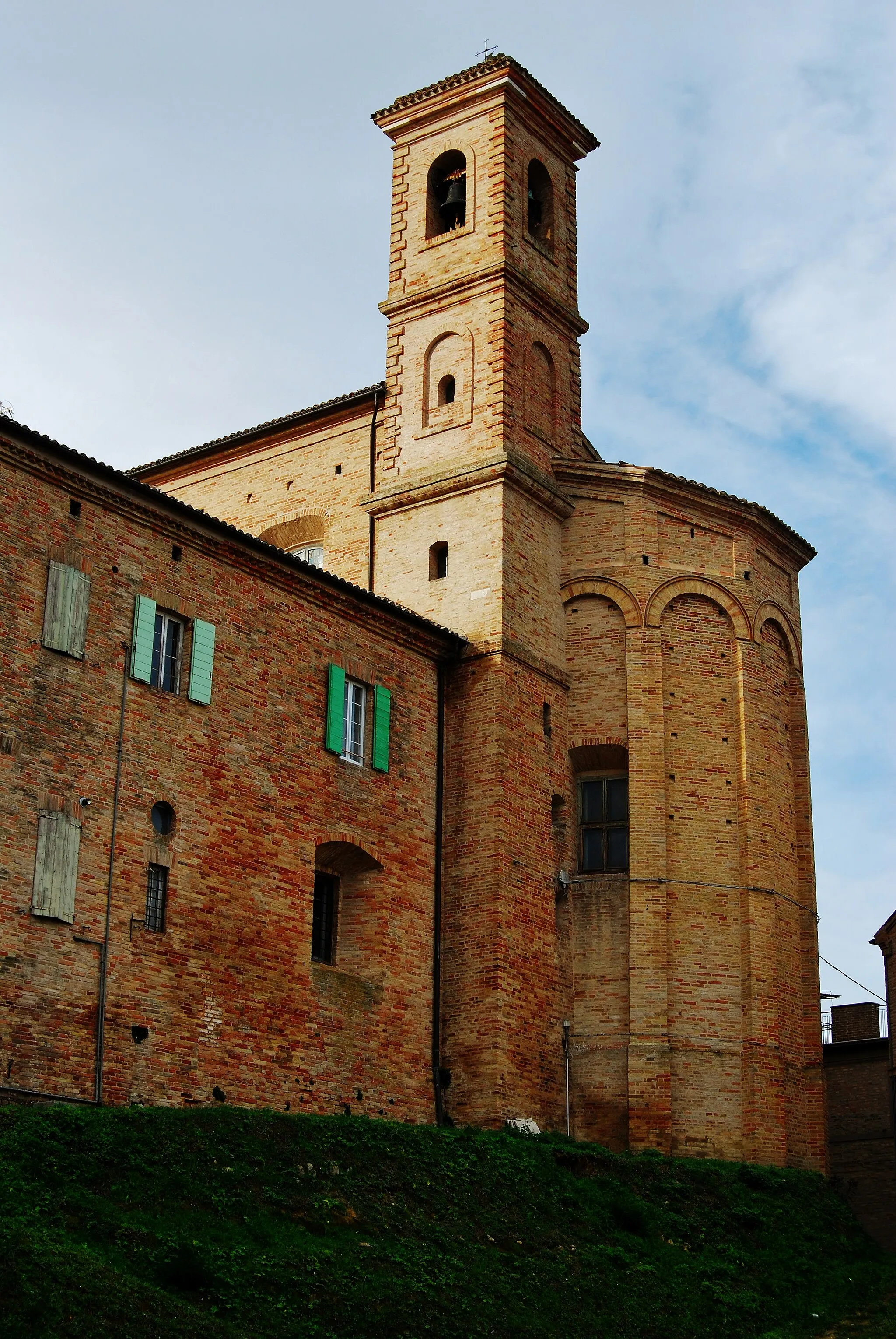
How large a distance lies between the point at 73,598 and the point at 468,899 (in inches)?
332

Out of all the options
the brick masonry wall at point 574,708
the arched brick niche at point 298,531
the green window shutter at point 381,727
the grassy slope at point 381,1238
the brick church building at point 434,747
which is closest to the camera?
the grassy slope at point 381,1238

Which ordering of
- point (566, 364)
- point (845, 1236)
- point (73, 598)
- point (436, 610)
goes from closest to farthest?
point (73, 598) → point (845, 1236) → point (436, 610) → point (566, 364)

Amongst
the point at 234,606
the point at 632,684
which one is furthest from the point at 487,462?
the point at 234,606

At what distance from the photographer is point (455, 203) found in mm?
32656

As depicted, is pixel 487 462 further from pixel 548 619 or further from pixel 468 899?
pixel 468 899

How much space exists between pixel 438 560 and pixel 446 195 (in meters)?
7.72

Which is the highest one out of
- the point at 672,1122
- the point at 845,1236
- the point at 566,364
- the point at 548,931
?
the point at 566,364

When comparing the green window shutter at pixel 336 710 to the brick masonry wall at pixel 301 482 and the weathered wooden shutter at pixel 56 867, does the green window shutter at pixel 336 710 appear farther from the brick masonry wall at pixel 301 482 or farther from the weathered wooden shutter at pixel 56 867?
the weathered wooden shutter at pixel 56 867

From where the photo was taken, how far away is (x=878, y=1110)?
109 ft

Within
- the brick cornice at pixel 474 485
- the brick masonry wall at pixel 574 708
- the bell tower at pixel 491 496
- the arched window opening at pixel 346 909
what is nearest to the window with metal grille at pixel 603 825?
the brick masonry wall at pixel 574 708

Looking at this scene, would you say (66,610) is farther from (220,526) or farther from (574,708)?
(574,708)

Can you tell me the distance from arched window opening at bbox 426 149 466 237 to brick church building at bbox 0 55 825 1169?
0.08 m

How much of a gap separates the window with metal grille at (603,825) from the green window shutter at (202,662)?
27.5ft

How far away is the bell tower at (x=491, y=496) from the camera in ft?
88.8
